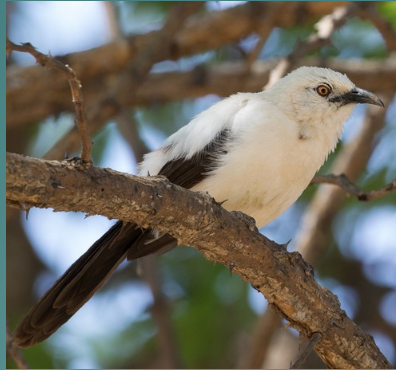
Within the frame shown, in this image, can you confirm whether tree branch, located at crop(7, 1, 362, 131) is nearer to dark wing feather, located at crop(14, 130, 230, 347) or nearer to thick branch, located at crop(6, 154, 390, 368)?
dark wing feather, located at crop(14, 130, 230, 347)

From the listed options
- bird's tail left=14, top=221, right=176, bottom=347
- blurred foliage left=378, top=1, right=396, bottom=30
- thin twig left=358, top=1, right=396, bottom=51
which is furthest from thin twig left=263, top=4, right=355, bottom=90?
bird's tail left=14, top=221, right=176, bottom=347

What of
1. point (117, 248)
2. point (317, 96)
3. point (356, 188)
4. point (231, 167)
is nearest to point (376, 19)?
point (317, 96)

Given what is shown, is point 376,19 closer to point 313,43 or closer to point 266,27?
point 313,43

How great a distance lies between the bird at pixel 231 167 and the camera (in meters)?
4.91

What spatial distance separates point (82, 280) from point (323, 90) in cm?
222

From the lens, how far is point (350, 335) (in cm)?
452

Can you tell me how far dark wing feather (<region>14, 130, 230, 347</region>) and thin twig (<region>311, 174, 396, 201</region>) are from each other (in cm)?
88

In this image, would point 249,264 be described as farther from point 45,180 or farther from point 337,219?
point 337,219

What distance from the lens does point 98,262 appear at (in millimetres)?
5094

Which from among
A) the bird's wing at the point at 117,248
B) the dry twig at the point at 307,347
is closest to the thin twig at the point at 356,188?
the bird's wing at the point at 117,248

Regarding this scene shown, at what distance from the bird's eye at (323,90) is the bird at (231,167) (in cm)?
6

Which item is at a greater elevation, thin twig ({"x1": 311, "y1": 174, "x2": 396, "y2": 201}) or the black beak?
the black beak

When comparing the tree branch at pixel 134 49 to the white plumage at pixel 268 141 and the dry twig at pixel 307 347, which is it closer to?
the white plumage at pixel 268 141

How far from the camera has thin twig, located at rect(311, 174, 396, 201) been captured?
17.0ft
